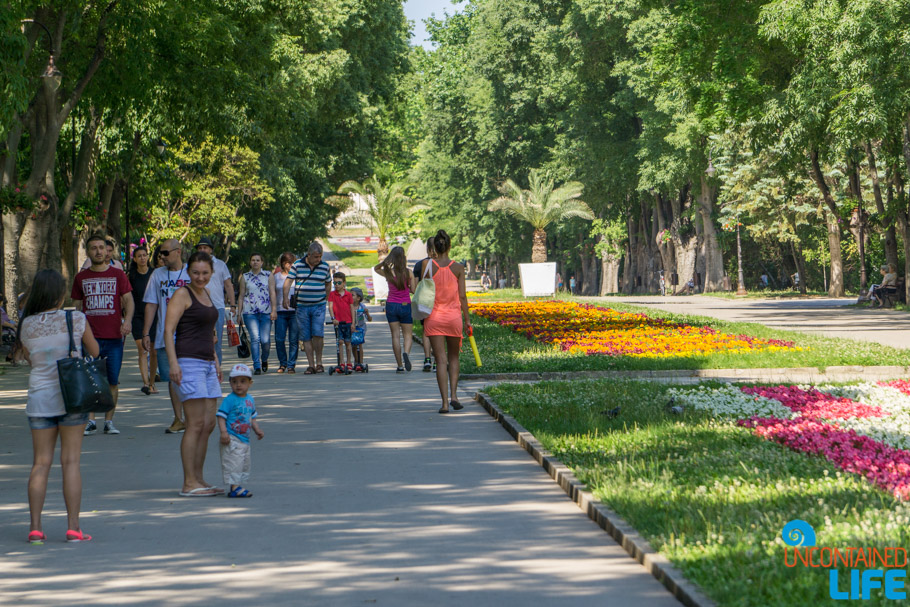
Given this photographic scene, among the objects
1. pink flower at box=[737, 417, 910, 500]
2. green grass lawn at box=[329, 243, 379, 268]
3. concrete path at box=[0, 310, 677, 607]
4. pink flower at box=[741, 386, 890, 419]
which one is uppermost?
green grass lawn at box=[329, 243, 379, 268]

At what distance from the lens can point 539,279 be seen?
46969 millimetres

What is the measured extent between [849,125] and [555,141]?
1505 inches

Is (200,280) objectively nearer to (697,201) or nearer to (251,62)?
(251,62)

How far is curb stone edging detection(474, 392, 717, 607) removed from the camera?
5229 millimetres

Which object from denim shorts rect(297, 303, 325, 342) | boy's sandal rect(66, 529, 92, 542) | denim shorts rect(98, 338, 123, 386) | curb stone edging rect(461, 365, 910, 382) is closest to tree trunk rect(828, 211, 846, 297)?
curb stone edging rect(461, 365, 910, 382)

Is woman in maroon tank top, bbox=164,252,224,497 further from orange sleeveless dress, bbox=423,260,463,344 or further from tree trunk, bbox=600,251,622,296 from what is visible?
tree trunk, bbox=600,251,622,296

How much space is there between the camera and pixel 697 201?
53.9 m

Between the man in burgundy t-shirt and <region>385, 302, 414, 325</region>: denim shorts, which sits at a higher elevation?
the man in burgundy t-shirt

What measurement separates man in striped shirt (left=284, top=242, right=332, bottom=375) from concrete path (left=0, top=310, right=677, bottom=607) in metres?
6.08

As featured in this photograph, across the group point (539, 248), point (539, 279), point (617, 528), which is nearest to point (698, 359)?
point (617, 528)

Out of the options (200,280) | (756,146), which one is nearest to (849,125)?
(756,146)

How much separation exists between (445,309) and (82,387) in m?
6.25

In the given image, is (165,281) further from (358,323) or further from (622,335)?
(622,335)

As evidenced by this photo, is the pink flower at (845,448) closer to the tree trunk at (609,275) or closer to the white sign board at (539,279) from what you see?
the white sign board at (539,279)
